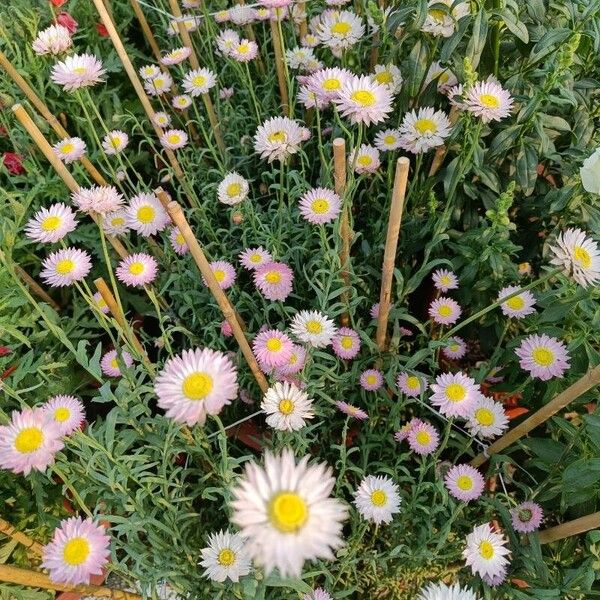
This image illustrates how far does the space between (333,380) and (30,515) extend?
728mm

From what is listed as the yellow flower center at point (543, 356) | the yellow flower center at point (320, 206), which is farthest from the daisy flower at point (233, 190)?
the yellow flower center at point (543, 356)

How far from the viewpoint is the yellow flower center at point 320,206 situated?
1118 mm

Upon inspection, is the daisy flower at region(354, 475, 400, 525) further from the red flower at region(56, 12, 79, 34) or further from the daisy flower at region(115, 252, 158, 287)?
the red flower at region(56, 12, 79, 34)

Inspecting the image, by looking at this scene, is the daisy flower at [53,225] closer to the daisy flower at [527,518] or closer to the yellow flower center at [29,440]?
the yellow flower center at [29,440]

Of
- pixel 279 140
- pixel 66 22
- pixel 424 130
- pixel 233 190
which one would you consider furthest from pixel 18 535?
pixel 66 22

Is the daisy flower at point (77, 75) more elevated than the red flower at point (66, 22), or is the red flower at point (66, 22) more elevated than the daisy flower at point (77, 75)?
the red flower at point (66, 22)

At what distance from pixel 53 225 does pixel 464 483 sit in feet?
3.08

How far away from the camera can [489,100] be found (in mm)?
1100

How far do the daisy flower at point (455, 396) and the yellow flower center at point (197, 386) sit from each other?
0.49 metres

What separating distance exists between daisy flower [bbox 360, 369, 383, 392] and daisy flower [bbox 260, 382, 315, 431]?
239 millimetres

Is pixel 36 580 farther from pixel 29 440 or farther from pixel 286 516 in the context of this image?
pixel 286 516

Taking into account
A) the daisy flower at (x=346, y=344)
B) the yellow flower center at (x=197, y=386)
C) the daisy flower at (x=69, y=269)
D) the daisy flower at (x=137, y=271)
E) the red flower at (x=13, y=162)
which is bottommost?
the yellow flower center at (x=197, y=386)

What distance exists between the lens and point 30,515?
4.09 ft

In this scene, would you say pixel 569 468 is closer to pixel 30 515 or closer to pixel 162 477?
pixel 162 477
